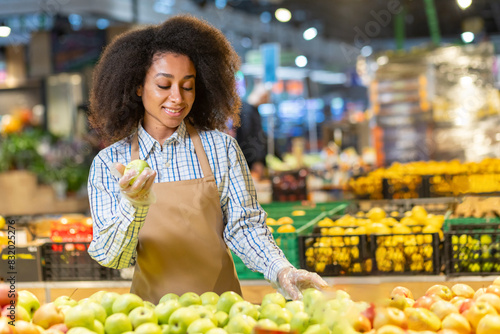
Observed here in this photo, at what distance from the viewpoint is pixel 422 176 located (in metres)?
5.31

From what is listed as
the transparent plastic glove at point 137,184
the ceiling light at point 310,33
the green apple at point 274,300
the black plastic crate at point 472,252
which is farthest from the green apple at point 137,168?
the ceiling light at point 310,33

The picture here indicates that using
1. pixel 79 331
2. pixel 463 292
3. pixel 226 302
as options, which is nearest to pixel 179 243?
pixel 226 302

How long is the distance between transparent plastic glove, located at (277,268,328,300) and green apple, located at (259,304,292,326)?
31 centimetres

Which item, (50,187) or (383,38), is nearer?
(50,187)

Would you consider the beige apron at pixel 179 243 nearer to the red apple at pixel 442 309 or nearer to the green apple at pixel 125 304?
the green apple at pixel 125 304

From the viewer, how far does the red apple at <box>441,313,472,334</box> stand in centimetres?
159

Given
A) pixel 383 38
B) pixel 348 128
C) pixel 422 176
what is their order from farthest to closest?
1. pixel 383 38
2. pixel 348 128
3. pixel 422 176

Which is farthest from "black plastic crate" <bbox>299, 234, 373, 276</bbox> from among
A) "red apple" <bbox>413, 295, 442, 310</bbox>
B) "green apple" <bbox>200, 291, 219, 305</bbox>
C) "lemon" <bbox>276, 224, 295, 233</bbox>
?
"green apple" <bbox>200, 291, 219, 305</bbox>

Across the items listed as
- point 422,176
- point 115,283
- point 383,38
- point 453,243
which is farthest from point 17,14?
point 383,38

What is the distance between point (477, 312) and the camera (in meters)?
1.61

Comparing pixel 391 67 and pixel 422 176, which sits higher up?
pixel 391 67

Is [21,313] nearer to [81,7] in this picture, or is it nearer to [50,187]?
[50,187]

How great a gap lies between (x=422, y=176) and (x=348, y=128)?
9482 millimetres

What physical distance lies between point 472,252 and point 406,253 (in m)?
0.31
